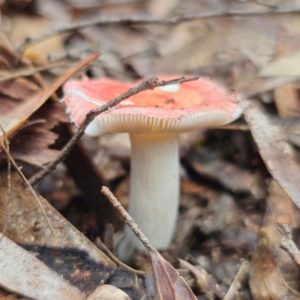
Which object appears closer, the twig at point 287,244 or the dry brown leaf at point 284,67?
the twig at point 287,244

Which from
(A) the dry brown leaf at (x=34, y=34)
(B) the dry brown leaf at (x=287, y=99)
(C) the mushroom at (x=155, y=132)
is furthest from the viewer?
(A) the dry brown leaf at (x=34, y=34)

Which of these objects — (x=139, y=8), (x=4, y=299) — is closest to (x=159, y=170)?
(x=4, y=299)

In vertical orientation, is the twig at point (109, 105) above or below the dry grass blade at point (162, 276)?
above

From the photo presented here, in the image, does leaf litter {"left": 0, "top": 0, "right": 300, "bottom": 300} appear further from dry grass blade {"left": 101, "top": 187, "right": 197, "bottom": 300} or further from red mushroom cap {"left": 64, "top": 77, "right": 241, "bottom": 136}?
red mushroom cap {"left": 64, "top": 77, "right": 241, "bottom": 136}

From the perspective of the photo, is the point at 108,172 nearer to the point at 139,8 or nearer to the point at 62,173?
the point at 62,173

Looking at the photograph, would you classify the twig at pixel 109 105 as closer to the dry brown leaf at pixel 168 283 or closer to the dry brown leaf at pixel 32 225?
the dry brown leaf at pixel 32 225

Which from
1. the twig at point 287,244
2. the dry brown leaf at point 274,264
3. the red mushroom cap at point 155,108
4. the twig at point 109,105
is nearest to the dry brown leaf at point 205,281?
the dry brown leaf at point 274,264

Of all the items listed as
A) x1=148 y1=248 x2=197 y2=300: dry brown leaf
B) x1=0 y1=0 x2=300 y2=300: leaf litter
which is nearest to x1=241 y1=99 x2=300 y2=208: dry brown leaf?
x1=0 y1=0 x2=300 y2=300: leaf litter
